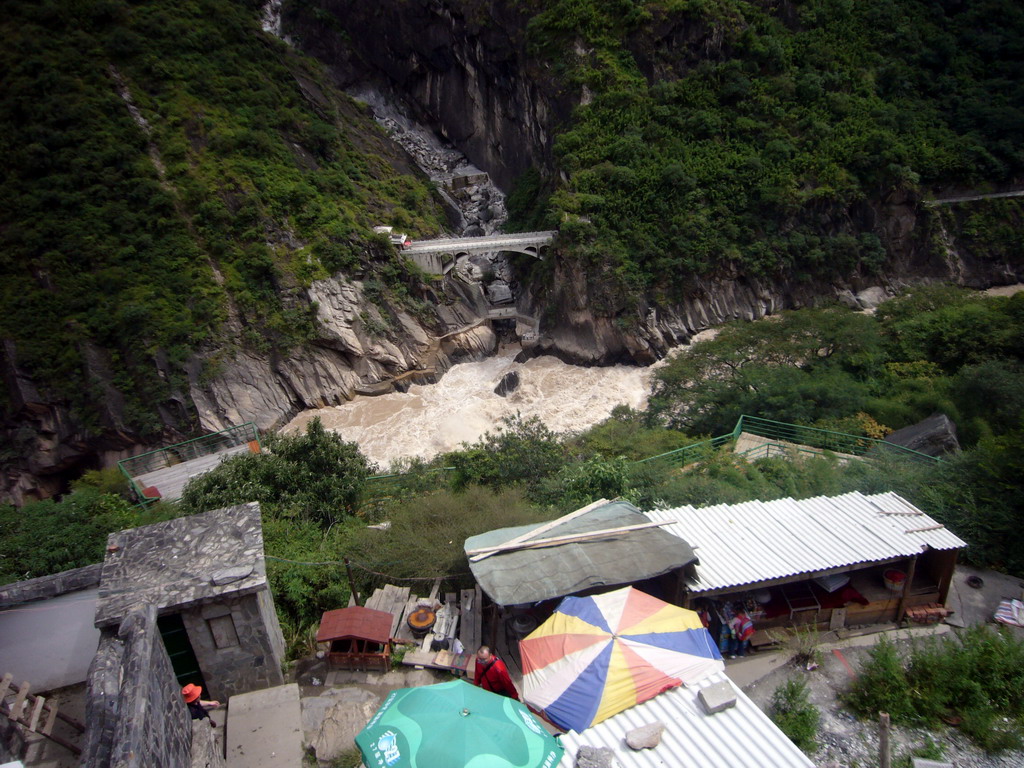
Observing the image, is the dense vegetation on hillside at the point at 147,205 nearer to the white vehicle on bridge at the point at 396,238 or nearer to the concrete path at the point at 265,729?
the white vehicle on bridge at the point at 396,238

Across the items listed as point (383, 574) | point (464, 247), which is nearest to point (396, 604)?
point (383, 574)

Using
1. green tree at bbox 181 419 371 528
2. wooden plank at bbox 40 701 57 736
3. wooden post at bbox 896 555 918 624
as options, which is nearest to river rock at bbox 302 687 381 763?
wooden plank at bbox 40 701 57 736

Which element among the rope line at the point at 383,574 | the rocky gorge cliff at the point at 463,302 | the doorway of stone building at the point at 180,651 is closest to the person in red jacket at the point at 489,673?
the rope line at the point at 383,574

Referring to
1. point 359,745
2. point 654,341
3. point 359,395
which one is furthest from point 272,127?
point 359,745

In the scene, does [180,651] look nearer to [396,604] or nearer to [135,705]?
[135,705]

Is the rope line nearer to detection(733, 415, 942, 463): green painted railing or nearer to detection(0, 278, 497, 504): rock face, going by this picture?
detection(733, 415, 942, 463): green painted railing

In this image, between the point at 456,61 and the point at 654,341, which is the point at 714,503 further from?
the point at 456,61
